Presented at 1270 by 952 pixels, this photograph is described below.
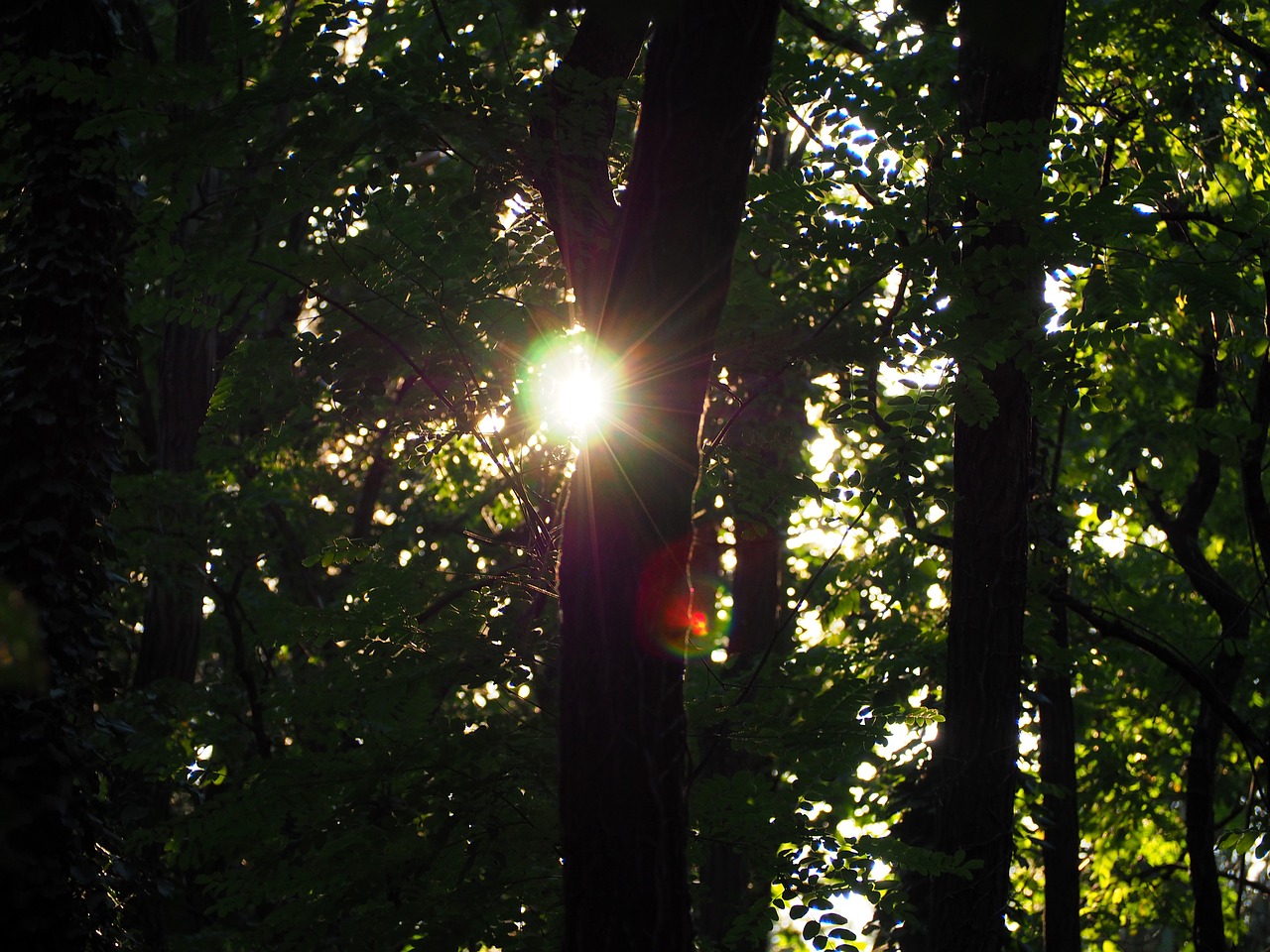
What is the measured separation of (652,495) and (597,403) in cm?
31

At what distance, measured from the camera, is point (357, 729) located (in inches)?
268

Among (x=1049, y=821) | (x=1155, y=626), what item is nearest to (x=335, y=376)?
(x=1049, y=821)

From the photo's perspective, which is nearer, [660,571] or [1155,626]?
[660,571]

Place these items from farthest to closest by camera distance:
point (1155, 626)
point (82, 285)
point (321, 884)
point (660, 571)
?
1. point (1155, 626)
2. point (82, 285)
3. point (321, 884)
4. point (660, 571)

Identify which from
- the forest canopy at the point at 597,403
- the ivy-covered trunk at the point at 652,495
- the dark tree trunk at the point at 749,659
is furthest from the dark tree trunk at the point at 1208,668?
the ivy-covered trunk at the point at 652,495

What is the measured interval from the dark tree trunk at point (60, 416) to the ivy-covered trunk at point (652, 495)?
375 cm

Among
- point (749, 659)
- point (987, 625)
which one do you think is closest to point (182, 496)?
point (749, 659)

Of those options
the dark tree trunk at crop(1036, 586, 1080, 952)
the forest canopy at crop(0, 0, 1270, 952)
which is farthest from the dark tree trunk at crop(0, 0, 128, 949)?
the dark tree trunk at crop(1036, 586, 1080, 952)

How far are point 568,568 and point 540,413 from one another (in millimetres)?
2368

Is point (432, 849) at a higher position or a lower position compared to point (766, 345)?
lower

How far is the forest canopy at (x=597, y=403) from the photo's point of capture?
3232 mm

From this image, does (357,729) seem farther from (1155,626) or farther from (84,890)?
(1155,626)

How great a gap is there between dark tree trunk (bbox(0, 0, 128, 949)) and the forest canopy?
24 mm

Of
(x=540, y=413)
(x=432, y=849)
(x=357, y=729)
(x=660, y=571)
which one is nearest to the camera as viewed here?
(x=660, y=571)
